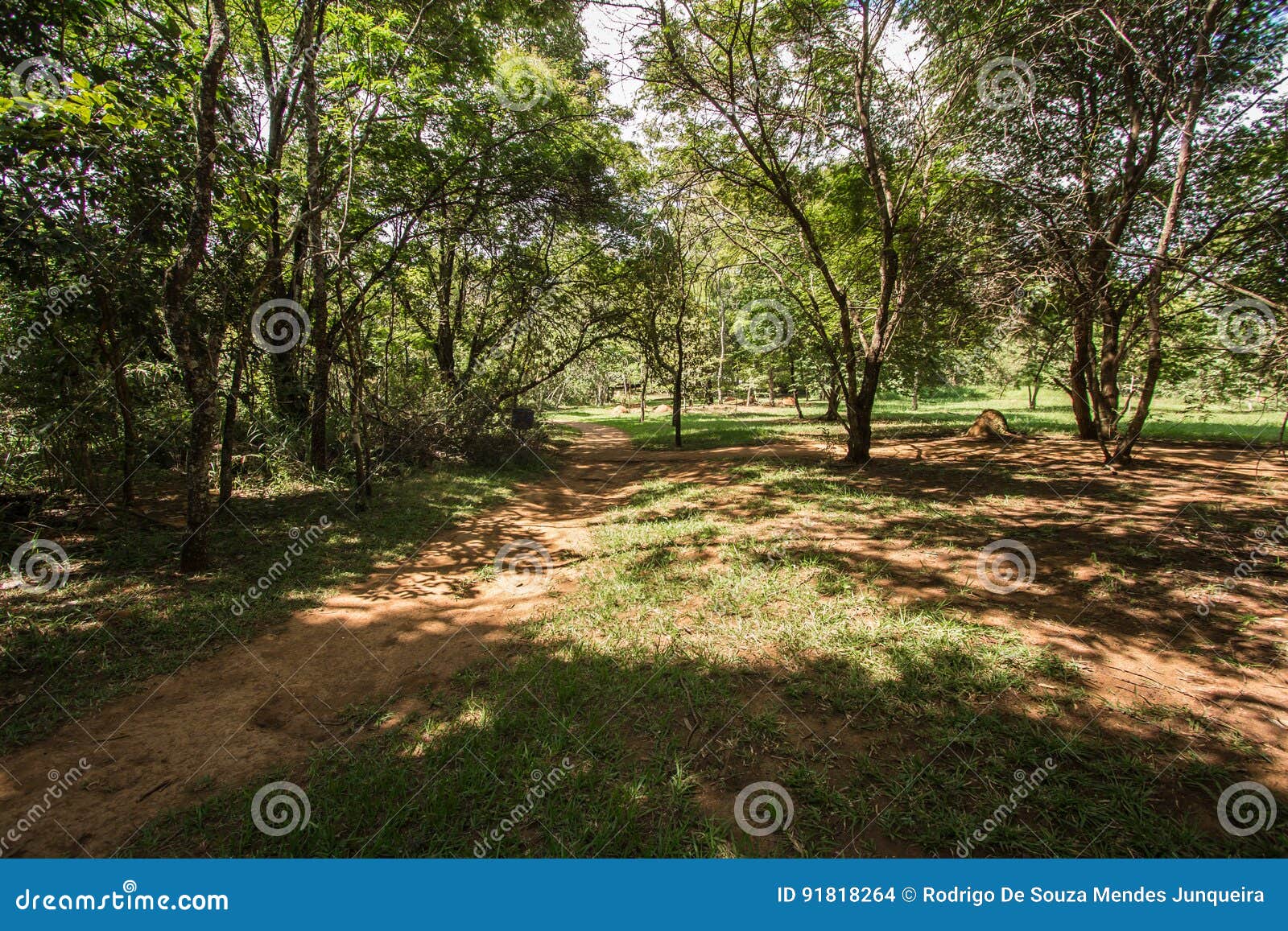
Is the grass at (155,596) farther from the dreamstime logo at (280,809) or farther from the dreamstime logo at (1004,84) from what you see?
the dreamstime logo at (1004,84)

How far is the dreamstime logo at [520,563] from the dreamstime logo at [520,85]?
885 centimetres

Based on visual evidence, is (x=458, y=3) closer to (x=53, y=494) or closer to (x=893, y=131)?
(x=893, y=131)

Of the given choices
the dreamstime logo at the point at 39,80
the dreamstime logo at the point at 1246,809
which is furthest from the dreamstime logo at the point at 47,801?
the dreamstime logo at the point at 1246,809

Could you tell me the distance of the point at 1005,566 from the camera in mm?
4430

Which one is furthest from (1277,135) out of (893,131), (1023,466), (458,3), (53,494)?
(53,494)

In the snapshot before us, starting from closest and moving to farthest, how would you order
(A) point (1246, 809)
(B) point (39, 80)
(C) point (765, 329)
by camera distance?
1. (A) point (1246, 809)
2. (B) point (39, 80)
3. (C) point (765, 329)

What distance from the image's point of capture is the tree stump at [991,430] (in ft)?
41.1

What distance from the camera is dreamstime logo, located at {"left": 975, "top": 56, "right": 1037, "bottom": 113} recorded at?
22.2 ft

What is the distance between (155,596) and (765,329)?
1916 centimetres

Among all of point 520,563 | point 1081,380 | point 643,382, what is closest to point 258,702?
point 520,563


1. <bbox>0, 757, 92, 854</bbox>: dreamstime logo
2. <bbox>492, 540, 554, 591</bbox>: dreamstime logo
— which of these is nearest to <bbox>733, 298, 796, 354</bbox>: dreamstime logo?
<bbox>492, 540, 554, 591</bbox>: dreamstime logo

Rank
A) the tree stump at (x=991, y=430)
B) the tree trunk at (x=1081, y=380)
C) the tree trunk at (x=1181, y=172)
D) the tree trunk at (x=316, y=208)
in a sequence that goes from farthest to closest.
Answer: the tree stump at (x=991, y=430) → the tree trunk at (x=1081, y=380) → the tree trunk at (x=316, y=208) → the tree trunk at (x=1181, y=172)

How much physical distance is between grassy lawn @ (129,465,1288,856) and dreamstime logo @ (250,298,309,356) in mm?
7433

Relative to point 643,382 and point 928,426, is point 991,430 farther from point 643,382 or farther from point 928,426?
point 643,382
